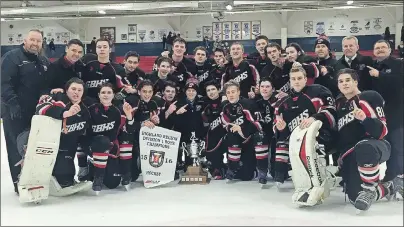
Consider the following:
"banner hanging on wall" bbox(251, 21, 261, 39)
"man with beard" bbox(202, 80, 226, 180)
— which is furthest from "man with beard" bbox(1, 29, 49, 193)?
"banner hanging on wall" bbox(251, 21, 261, 39)

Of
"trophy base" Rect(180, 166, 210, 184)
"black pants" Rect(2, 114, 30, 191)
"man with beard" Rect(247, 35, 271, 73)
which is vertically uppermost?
"man with beard" Rect(247, 35, 271, 73)

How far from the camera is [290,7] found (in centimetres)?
1164

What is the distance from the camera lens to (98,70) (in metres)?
3.45

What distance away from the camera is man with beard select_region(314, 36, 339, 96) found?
11.1ft

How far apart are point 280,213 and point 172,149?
1327 mm

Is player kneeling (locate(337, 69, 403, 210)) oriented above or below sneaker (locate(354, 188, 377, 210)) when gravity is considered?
above

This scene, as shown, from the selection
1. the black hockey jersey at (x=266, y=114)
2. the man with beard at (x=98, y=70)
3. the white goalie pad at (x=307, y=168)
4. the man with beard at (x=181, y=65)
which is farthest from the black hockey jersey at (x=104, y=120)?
the white goalie pad at (x=307, y=168)

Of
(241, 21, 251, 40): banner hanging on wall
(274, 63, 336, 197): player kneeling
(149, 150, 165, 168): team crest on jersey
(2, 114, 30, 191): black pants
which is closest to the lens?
(274, 63, 336, 197): player kneeling

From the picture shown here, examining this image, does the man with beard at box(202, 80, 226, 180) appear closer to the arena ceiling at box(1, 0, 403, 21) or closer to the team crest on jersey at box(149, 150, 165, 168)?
the team crest on jersey at box(149, 150, 165, 168)

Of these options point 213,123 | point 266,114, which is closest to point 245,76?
point 266,114

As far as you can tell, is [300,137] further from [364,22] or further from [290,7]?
[364,22]

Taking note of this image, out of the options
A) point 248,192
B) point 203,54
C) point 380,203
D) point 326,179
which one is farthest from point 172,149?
point 380,203

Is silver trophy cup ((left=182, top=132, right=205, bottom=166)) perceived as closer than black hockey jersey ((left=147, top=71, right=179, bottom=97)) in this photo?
Yes

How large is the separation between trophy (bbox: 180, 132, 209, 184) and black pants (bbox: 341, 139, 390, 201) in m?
1.26
